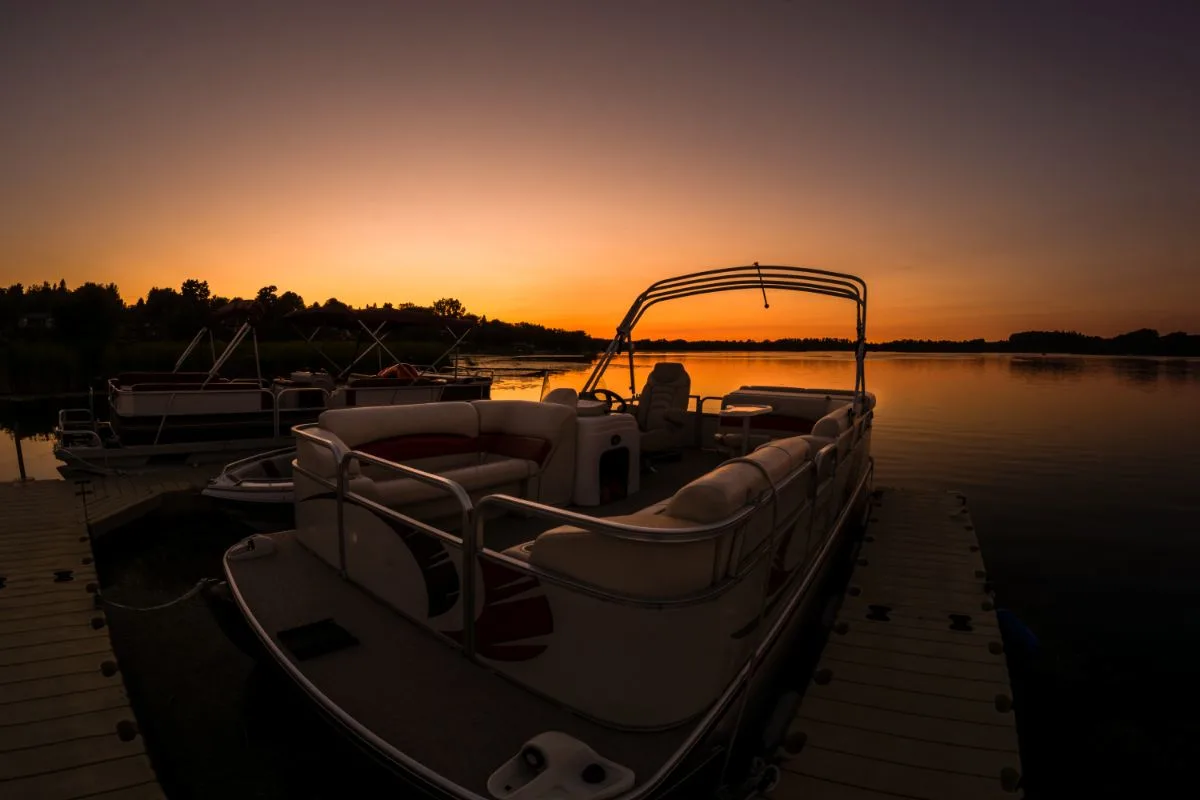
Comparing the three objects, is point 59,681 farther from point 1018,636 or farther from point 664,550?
point 1018,636

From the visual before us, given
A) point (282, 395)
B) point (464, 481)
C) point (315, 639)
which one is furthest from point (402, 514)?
point (282, 395)

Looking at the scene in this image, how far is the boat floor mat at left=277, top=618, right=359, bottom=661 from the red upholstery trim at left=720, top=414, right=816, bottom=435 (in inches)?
230

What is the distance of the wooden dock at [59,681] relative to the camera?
2783 millimetres

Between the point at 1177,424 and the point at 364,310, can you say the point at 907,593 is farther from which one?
the point at 1177,424

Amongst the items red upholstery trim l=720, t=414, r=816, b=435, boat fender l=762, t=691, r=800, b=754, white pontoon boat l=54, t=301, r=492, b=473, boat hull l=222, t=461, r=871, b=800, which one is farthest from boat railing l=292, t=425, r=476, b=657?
white pontoon boat l=54, t=301, r=492, b=473

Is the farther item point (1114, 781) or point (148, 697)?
point (148, 697)

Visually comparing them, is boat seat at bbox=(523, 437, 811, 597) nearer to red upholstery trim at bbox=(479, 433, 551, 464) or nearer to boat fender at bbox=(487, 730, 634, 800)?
boat fender at bbox=(487, 730, 634, 800)

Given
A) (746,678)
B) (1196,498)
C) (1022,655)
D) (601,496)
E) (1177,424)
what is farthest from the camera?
(1177,424)

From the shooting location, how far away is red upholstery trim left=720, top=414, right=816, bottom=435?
27.1 feet

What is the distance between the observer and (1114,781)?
3893 millimetres

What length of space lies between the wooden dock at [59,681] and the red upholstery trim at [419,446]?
6.93 feet

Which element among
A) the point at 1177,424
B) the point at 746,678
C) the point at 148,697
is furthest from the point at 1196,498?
the point at 148,697

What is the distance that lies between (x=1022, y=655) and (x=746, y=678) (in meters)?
3.99

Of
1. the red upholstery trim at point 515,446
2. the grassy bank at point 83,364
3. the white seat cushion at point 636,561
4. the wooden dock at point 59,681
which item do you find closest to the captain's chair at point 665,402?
the red upholstery trim at point 515,446
